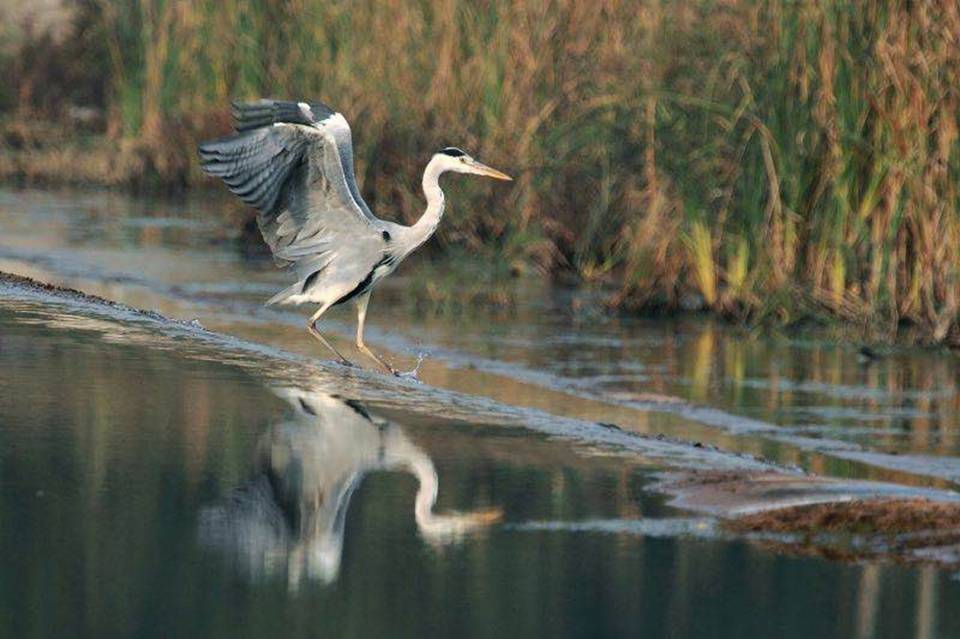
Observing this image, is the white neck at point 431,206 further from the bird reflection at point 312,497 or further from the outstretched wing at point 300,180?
the bird reflection at point 312,497

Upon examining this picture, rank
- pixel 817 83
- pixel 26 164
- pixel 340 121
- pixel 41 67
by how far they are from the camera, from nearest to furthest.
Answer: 1. pixel 340 121
2. pixel 817 83
3. pixel 26 164
4. pixel 41 67

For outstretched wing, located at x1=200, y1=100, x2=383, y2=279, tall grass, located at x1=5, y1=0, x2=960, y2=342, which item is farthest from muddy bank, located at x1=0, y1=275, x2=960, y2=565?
tall grass, located at x1=5, y1=0, x2=960, y2=342

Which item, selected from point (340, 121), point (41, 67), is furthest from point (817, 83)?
point (41, 67)

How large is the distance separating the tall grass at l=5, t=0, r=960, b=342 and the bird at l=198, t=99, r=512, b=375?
2230 millimetres

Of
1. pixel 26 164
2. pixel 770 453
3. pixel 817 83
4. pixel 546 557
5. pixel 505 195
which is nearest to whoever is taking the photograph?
pixel 546 557

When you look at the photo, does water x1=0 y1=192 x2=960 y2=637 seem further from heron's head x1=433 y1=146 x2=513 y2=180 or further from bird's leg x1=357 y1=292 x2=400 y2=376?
heron's head x1=433 y1=146 x2=513 y2=180

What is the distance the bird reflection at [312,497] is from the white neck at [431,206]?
1688mm

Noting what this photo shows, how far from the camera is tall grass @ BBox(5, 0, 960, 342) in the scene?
1220cm

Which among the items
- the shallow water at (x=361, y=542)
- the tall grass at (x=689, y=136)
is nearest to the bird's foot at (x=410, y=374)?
the shallow water at (x=361, y=542)

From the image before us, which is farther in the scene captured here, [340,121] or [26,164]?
[26,164]

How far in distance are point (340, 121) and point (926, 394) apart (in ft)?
10.5

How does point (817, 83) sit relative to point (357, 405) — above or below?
above

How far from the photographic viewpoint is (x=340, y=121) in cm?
1031

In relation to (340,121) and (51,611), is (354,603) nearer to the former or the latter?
(51,611)
